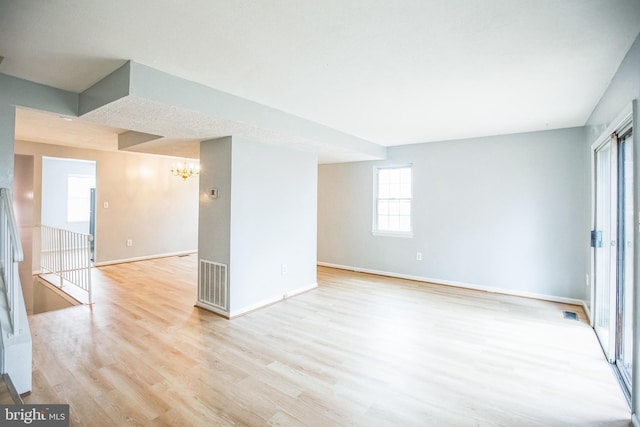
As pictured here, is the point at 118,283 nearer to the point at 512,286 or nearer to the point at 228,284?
the point at 228,284

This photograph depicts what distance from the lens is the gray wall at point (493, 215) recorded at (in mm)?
4227

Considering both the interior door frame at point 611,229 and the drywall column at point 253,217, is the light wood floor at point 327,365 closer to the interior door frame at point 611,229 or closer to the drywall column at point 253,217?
the interior door frame at point 611,229

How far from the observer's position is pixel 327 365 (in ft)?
8.60

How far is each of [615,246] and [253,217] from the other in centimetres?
372

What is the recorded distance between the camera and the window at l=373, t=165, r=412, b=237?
5.68m

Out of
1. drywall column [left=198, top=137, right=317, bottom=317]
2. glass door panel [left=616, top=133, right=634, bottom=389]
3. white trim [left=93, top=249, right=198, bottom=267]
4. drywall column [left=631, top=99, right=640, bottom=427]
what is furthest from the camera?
white trim [left=93, top=249, right=198, bottom=267]

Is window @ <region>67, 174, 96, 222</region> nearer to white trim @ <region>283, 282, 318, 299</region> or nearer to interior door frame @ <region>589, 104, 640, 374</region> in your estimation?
white trim @ <region>283, 282, 318, 299</region>

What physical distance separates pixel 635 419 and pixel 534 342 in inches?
47.5

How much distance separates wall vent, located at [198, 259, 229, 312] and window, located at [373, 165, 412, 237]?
3.18m

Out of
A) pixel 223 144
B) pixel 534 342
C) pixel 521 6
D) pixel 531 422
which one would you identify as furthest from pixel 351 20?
pixel 534 342

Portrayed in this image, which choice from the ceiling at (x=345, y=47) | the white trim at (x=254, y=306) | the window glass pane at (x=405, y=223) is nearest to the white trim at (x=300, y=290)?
the white trim at (x=254, y=306)

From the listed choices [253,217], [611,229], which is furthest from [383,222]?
[611,229]

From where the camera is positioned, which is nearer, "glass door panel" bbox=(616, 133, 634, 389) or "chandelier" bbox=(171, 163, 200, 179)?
"glass door panel" bbox=(616, 133, 634, 389)

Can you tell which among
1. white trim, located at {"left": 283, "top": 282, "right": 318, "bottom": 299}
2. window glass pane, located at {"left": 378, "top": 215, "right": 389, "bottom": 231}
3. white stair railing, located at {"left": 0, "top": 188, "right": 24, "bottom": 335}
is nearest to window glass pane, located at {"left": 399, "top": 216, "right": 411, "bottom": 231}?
window glass pane, located at {"left": 378, "top": 215, "right": 389, "bottom": 231}
